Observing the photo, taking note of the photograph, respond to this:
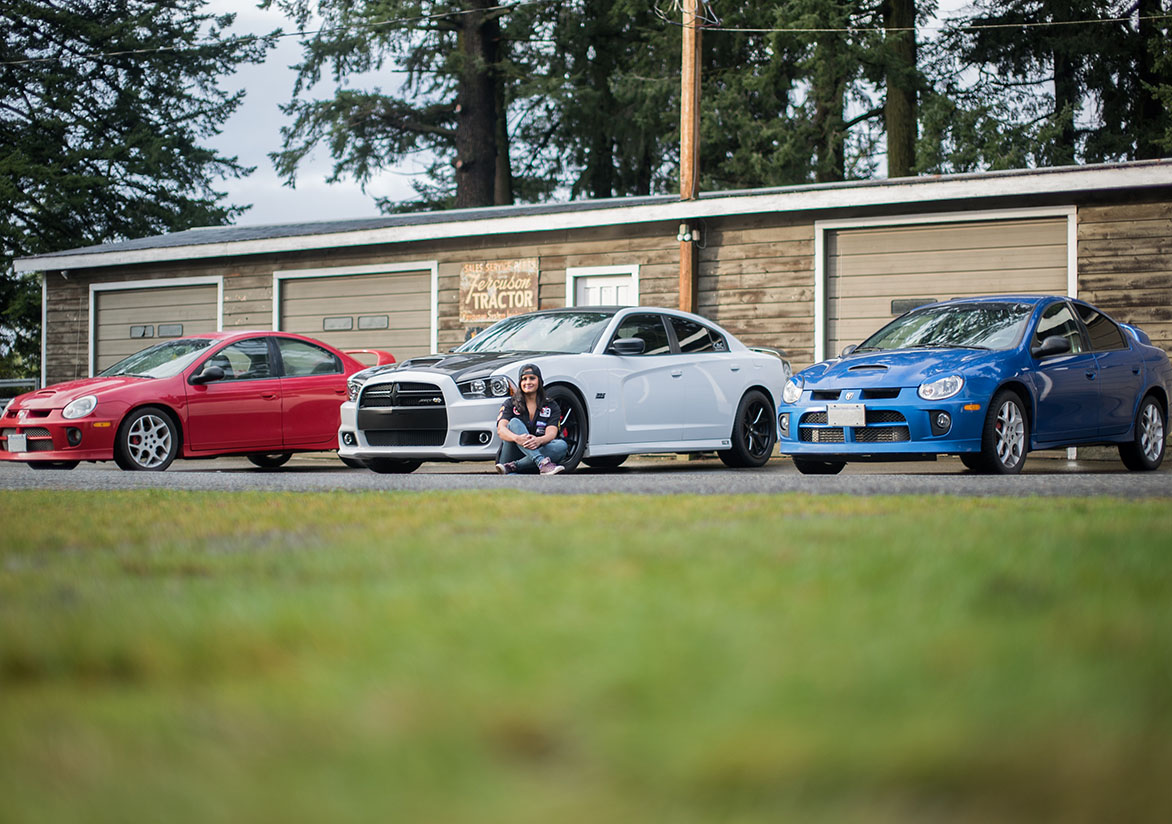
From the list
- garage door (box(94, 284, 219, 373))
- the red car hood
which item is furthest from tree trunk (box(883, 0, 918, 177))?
the red car hood

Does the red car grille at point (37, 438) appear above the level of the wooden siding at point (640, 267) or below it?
below

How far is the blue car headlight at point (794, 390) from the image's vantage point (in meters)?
10.8

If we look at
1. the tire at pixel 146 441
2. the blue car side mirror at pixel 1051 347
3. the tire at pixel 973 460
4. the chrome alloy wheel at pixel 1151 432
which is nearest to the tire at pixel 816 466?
the tire at pixel 973 460

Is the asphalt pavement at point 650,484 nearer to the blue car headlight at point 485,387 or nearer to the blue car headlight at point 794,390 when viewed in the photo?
the blue car headlight at point 485,387

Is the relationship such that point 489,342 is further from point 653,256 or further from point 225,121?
point 225,121

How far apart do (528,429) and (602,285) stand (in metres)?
7.69

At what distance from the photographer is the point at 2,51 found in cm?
3612

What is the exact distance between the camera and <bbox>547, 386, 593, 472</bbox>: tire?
11.1 metres

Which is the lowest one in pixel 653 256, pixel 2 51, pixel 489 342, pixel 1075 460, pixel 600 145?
pixel 1075 460

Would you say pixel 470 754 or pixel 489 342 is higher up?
pixel 489 342

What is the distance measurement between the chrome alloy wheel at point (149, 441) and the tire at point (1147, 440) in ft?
28.9

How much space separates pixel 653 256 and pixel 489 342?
5.62 metres

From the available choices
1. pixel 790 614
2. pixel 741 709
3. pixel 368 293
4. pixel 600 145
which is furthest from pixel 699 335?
pixel 600 145

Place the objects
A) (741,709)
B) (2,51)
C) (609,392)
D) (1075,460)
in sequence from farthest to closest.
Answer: (2,51)
(1075,460)
(609,392)
(741,709)
